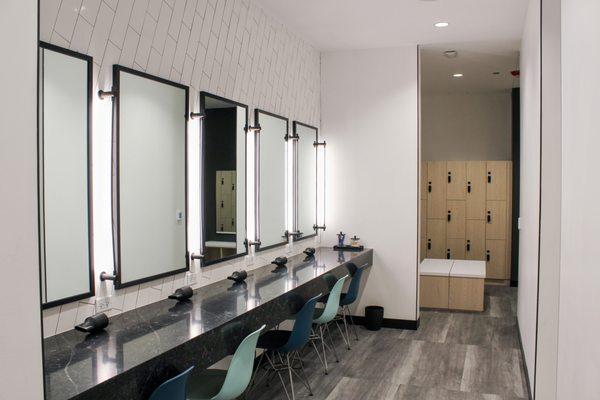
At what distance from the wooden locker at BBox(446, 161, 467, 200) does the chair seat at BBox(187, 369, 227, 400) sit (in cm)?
622

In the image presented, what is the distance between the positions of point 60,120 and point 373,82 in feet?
13.4

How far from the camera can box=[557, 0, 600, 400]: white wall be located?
151 centimetres

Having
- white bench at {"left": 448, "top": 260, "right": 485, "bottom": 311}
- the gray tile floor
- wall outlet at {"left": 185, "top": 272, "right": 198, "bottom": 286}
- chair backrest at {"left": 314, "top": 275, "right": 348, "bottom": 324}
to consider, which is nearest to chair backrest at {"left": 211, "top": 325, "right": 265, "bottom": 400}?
wall outlet at {"left": 185, "top": 272, "right": 198, "bottom": 286}

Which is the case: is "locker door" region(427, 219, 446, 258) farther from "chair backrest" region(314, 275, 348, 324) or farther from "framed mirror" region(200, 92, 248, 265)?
"framed mirror" region(200, 92, 248, 265)

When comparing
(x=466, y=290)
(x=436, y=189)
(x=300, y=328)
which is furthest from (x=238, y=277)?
(x=436, y=189)

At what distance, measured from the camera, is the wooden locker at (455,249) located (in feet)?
27.6

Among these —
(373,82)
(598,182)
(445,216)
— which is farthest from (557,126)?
(445,216)

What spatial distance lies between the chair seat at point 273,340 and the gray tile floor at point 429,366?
0.49m

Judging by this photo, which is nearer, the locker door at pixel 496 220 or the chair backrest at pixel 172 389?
the chair backrest at pixel 172 389

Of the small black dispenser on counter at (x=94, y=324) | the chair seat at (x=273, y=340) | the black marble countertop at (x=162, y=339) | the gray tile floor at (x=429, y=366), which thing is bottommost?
the gray tile floor at (x=429, y=366)

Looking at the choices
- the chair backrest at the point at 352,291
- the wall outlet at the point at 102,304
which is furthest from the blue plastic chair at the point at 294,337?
the wall outlet at the point at 102,304

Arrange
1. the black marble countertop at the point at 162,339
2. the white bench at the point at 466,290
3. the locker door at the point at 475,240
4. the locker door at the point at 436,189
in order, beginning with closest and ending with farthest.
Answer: the black marble countertop at the point at 162,339 → the white bench at the point at 466,290 → the locker door at the point at 475,240 → the locker door at the point at 436,189

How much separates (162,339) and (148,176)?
1.00 meters

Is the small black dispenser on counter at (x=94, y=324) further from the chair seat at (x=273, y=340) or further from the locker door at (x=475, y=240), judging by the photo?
the locker door at (x=475, y=240)
